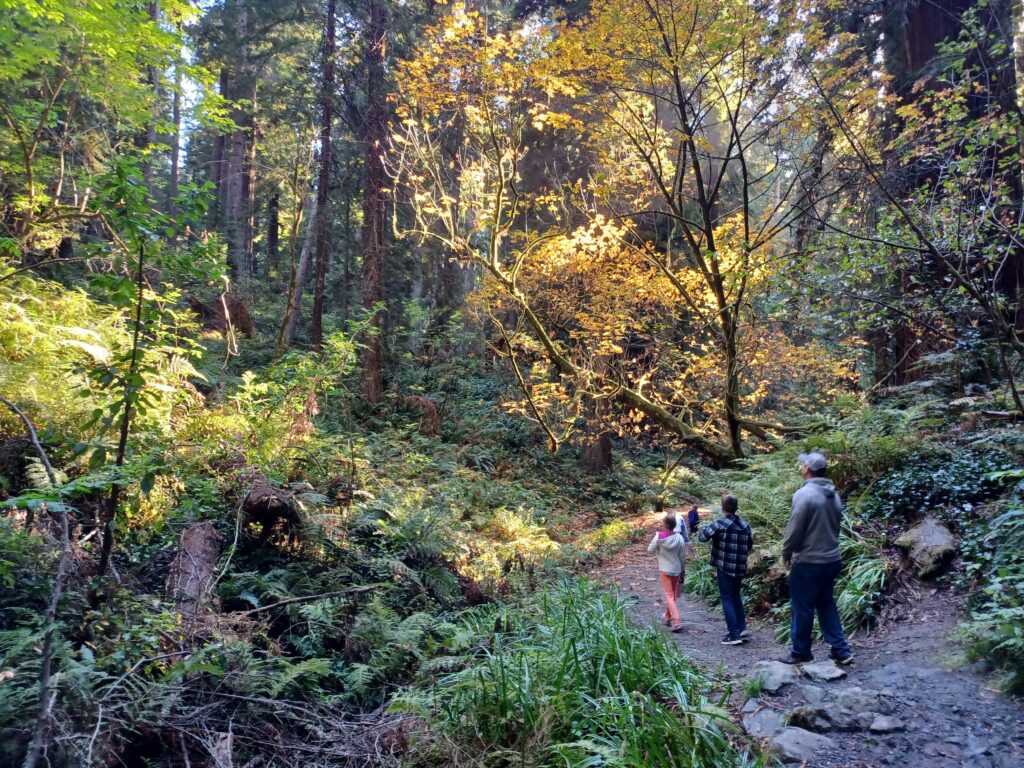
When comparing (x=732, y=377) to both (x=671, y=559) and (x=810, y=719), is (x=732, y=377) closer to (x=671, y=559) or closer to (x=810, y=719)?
(x=671, y=559)

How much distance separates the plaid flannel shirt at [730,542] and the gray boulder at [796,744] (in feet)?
8.60

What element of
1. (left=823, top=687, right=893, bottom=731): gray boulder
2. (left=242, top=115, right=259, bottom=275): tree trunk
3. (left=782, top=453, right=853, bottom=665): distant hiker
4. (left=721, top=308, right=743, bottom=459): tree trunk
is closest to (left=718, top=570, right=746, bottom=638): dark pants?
(left=782, top=453, right=853, bottom=665): distant hiker

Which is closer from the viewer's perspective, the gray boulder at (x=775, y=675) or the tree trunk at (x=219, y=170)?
the gray boulder at (x=775, y=675)

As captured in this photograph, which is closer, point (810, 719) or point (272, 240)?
point (810, 719)

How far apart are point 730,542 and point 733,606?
0.72 meters

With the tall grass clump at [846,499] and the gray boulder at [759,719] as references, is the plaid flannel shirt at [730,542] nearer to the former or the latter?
the tall grass clump at [846,499]

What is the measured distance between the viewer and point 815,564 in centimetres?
508

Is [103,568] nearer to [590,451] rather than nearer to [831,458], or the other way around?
[831,458]

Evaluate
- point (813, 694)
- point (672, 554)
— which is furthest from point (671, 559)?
point (813, 694)

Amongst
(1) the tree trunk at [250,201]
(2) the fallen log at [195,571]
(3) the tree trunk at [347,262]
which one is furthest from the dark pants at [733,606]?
(1) the tree trunk at [250,201]

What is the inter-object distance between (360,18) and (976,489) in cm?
1762

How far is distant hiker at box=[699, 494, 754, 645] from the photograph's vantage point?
636 cm

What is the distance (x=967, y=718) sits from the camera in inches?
155

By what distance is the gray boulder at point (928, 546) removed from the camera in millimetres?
5727
